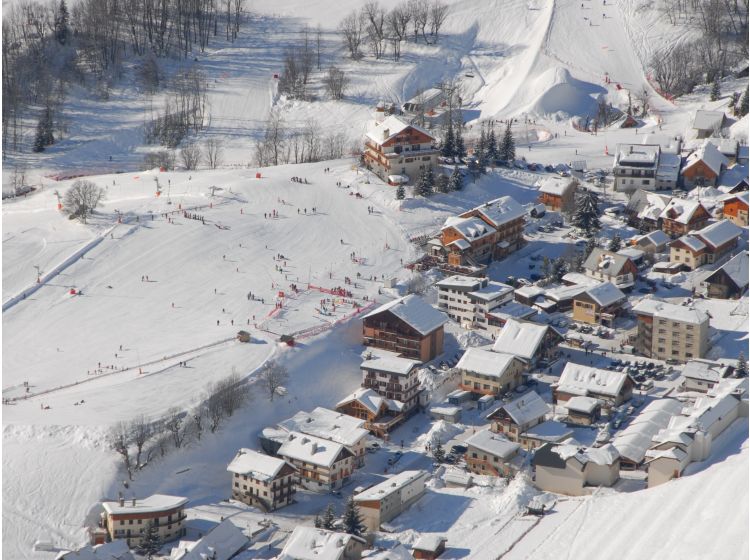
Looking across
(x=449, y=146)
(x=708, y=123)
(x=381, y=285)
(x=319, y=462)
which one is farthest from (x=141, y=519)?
(x=708, y=123)

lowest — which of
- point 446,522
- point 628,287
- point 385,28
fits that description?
point 446,522

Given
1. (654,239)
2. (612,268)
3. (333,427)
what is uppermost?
(654,239)

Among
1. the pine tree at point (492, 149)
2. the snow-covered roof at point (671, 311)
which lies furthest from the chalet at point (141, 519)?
the pine tree at point (492, 149)

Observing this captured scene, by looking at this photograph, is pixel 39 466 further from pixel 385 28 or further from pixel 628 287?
pixel 385 28

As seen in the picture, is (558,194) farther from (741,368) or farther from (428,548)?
(428,548)

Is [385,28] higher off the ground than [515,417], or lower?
higher

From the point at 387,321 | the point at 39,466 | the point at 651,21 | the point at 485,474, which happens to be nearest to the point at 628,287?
the point at 387,321
